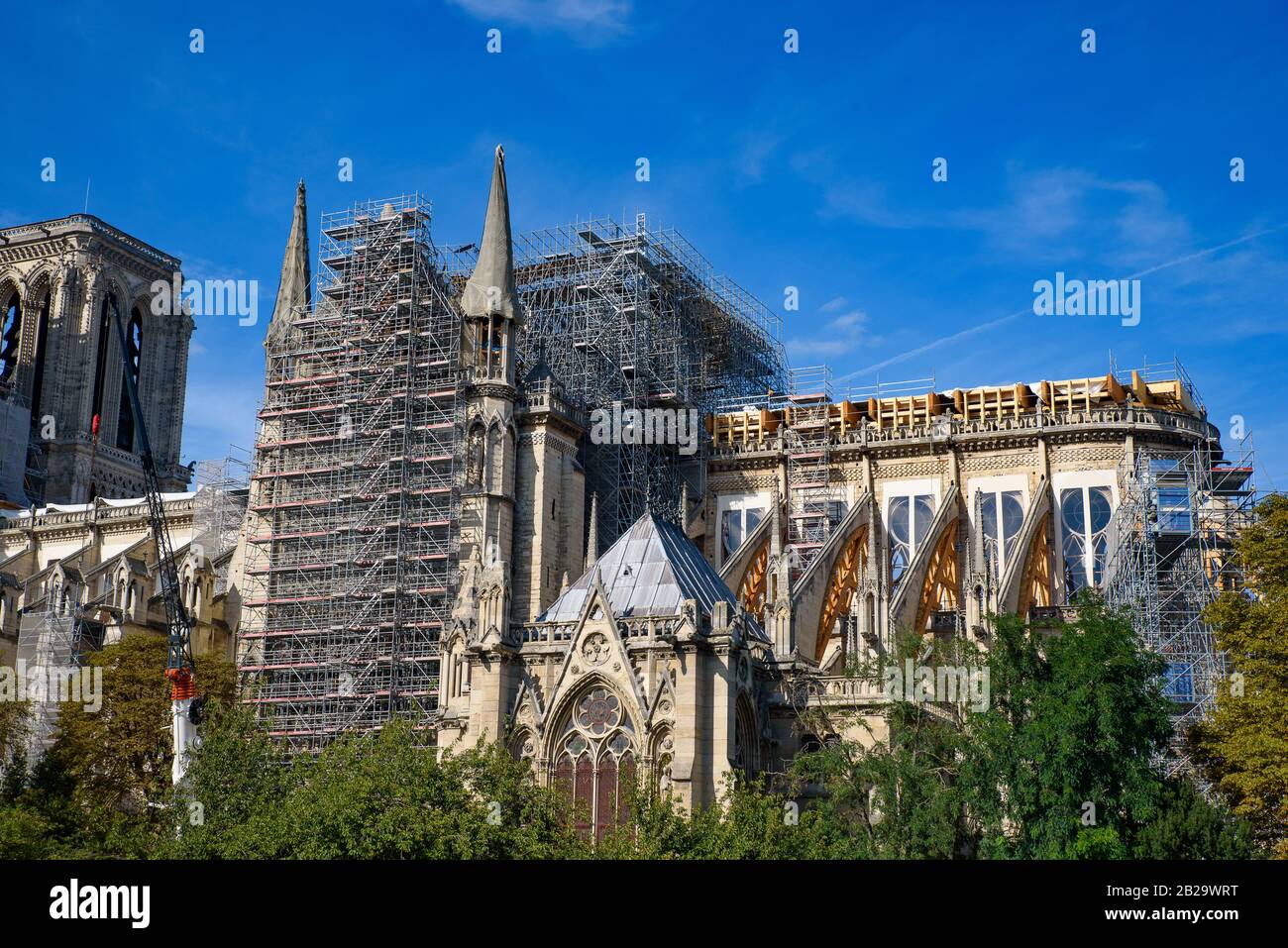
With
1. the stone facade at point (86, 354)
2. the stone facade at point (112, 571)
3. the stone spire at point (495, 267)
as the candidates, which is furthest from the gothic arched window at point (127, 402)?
the stone spire at point (495, 267)

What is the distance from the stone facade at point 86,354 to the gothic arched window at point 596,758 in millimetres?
68548

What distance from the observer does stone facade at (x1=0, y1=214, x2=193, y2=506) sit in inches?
3942

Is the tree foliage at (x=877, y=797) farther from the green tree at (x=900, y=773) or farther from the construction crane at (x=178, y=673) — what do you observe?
the construction crane at (x=178, y=673)

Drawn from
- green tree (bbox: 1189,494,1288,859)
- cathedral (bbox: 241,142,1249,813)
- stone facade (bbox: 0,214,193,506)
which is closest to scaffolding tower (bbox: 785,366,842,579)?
cathedral (bbox: 241,142,1249,813)

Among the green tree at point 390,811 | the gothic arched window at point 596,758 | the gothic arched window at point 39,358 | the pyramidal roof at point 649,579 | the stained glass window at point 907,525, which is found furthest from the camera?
the gothic arched window at point 39,358

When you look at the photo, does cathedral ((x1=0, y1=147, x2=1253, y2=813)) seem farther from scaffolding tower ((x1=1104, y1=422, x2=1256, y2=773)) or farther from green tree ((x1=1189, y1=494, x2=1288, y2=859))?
green tree ((x1=1189, y1=494, x2=1288, y2=859))

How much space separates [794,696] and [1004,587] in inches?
737

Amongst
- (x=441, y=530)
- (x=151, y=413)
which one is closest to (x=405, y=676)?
(x=441, y=530)

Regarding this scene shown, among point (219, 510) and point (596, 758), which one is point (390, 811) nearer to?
point (596, 758)

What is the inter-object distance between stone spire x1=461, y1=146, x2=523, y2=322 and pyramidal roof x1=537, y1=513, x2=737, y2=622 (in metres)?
18.1

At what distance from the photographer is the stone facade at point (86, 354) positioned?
328 feet

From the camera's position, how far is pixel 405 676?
5422cm

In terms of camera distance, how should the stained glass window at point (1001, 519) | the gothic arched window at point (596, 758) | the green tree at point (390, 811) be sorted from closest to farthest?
the green tree at point (390, 811) → the gothic arched window at point (596, 758) → the stained glass window at point (1001, 519)
